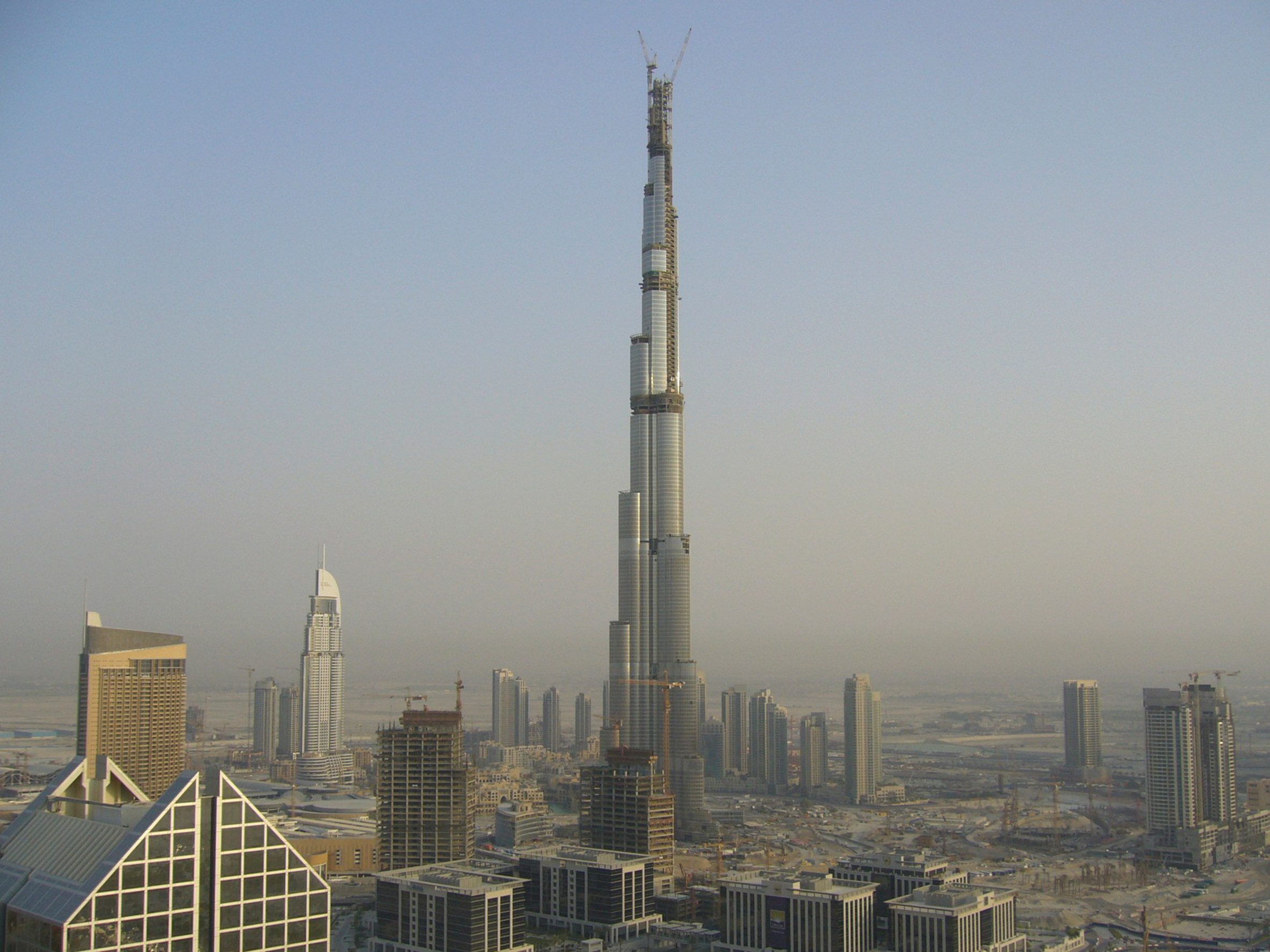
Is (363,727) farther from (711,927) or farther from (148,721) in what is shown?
(711,927)

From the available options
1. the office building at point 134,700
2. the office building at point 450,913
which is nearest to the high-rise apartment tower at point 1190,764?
the office building at point 450,913

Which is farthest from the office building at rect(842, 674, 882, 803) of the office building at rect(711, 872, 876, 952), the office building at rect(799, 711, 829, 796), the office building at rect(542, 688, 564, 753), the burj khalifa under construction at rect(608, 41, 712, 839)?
the office building at rect(711, 872, 876, 952)

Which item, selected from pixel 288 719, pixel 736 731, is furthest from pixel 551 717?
pixel 288 719

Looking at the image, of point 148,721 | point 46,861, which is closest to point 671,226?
point 148,721

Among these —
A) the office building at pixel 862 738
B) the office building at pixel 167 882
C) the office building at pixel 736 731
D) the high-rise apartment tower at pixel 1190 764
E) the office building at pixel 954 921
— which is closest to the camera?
the office building at pixel 167 882

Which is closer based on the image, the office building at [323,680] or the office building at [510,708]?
the office building at [323,680]

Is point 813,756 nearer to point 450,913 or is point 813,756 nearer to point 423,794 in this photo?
point 423,794

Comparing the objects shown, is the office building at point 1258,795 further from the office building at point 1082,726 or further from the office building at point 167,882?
the office building at point 167,882

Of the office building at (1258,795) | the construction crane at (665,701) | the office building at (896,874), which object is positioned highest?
the construction crane at (665,701)

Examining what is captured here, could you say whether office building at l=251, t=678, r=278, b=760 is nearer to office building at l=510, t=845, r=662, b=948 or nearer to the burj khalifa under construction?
the burj khalifa under construction
